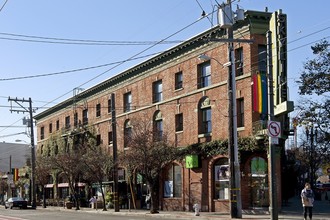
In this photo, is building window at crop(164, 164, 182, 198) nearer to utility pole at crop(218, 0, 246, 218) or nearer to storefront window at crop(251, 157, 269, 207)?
storefront window at crop(251, 157, 269, 207)

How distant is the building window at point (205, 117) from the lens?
3388cm

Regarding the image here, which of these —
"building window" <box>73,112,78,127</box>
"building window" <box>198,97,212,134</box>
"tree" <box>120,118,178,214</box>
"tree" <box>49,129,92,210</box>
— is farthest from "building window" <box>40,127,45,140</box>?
"building window" <box>198,97,212,134</box>

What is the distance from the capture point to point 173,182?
37.0 meters

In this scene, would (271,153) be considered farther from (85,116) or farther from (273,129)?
(85,116)

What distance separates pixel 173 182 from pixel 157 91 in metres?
7.28

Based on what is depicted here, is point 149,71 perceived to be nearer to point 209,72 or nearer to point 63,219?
point 209,72

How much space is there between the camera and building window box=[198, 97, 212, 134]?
33875 mm

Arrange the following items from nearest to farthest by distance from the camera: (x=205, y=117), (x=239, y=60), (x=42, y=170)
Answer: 1. (x=239, y=60)
2. (x=205, y=117)
3. (x=42, y=170)

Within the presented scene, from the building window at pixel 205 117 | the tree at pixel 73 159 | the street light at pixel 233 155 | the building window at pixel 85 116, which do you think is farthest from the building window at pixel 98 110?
the street light at pixel 233 155

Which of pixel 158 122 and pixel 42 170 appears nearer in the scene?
pixel 158 122

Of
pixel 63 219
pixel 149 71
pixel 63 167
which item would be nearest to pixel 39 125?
pixel 63 167

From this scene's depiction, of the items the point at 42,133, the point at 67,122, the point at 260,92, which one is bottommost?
the point at 42,133

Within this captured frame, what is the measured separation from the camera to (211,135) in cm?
3344

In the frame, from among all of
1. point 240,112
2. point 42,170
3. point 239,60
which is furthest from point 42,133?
point 239,60
